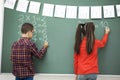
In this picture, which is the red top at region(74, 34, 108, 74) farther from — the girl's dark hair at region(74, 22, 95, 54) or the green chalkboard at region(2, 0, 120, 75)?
the green chalkboard at region(2, 0, 120, 75)

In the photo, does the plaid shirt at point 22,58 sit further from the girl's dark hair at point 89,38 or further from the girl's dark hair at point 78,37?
the girl's dark hair at point 89,38

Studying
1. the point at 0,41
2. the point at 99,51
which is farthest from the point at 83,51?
the point at 0,41

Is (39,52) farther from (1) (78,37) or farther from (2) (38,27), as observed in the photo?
(1) (78,37)

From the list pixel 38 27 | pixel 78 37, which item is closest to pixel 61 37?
pixel 38 27

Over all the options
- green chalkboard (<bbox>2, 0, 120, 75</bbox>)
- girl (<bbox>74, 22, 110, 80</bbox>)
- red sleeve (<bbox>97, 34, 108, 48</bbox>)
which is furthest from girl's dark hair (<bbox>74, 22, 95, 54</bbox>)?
green chalkboard (<bbox>2, 0, 120, 75</bbox>)

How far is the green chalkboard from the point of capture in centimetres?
320

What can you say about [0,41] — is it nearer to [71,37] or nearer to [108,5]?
[71,37]

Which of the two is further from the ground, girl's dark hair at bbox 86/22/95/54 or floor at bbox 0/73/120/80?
girl's dark hair at bbox 86/22/95/54

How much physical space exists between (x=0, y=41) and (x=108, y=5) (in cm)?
135

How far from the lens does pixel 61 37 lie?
3262 mm

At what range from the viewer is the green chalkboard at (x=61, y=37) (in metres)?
3.20

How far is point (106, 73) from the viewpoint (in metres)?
3.21

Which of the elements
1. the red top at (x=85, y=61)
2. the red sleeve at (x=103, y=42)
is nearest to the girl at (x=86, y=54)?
the red top at (x=85, y=61)

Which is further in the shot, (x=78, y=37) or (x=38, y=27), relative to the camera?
(x=38, y=27)
